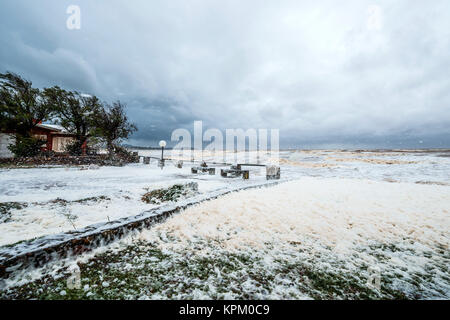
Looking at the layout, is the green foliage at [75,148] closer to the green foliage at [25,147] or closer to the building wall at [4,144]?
the green foliage at [25,147]

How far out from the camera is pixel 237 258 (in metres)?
2.63

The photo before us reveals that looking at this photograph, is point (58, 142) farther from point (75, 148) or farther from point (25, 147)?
point (25, 147)

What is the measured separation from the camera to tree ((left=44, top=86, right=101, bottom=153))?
61.9 feet

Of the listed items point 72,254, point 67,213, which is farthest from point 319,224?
point 67,213

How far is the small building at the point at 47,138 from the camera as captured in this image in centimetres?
1811

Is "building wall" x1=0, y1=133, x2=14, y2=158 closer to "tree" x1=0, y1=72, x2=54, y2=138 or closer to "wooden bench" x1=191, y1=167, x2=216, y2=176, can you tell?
"tree" x1=0, y1=72, x2=54, y2=138

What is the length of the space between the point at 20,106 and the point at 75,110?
4.08m

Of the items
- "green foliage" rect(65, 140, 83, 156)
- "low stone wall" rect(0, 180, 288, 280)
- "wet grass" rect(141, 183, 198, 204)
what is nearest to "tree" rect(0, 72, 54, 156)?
"green foliage" rect(65, 140, 83, 156)

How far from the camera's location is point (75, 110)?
64.1 feet

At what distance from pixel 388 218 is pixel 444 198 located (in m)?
4.52

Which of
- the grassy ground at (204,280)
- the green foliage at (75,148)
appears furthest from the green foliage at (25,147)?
the grassy ground at (204,280)

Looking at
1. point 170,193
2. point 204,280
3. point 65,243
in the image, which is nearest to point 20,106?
point 170,193
